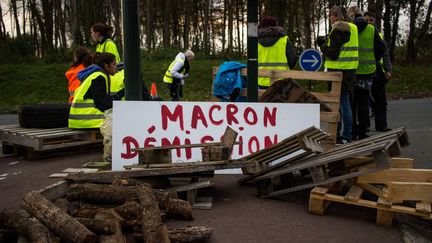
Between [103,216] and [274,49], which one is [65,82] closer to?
[274,49]

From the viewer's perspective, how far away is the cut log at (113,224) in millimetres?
3881

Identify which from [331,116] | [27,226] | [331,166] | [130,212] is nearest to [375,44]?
[331,116]

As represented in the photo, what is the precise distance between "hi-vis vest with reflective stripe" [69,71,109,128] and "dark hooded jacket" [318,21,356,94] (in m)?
3.47

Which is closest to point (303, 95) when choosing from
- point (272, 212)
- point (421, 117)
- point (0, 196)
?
point (272, 212)

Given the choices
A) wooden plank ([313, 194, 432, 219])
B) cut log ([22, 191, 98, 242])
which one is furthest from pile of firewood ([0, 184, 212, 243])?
wooden plank ([313, 194, 432, 219])

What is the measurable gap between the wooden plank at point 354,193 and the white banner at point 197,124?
1.64m

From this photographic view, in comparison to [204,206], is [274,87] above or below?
above

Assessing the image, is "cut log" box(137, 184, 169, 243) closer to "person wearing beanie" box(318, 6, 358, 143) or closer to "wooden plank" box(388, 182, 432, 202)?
"wooden plank" box(388, 182, 432, 202)

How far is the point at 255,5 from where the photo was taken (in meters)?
7.12

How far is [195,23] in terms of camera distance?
35312mm

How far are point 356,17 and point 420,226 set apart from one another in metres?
4.85

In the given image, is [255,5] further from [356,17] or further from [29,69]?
[29,69]

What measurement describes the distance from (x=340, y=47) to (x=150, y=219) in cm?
503

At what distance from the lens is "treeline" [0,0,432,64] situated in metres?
27.7
